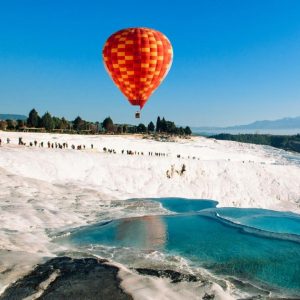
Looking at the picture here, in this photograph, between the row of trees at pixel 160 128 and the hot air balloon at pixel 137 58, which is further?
the row of trees at pixel 160 128

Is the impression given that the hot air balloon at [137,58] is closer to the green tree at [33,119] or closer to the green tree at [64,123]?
the green tree at [33,119]

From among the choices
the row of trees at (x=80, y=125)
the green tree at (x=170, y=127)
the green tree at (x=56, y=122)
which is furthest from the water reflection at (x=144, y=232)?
the green tree at (x=170, y=127)

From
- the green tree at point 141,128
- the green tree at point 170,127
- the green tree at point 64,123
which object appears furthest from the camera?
the green tree at point 170,127

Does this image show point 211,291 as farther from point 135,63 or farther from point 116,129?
point 116,129

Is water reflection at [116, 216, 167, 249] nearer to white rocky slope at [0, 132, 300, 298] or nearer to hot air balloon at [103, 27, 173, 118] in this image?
white rocky slope at [0, 132, 300, 298]

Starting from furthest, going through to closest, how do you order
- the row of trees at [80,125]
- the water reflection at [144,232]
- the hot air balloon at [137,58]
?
the row of trees at [80,125] < the hot air balloon at [137,58] < the water reflection at [144,232]

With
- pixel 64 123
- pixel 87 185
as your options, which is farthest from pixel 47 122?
pixel 87 185

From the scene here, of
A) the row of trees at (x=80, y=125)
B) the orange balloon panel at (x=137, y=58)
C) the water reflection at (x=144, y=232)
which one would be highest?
the orange balloon panel at (x=137, y=58)

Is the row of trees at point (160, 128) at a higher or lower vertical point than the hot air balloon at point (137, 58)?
lower
